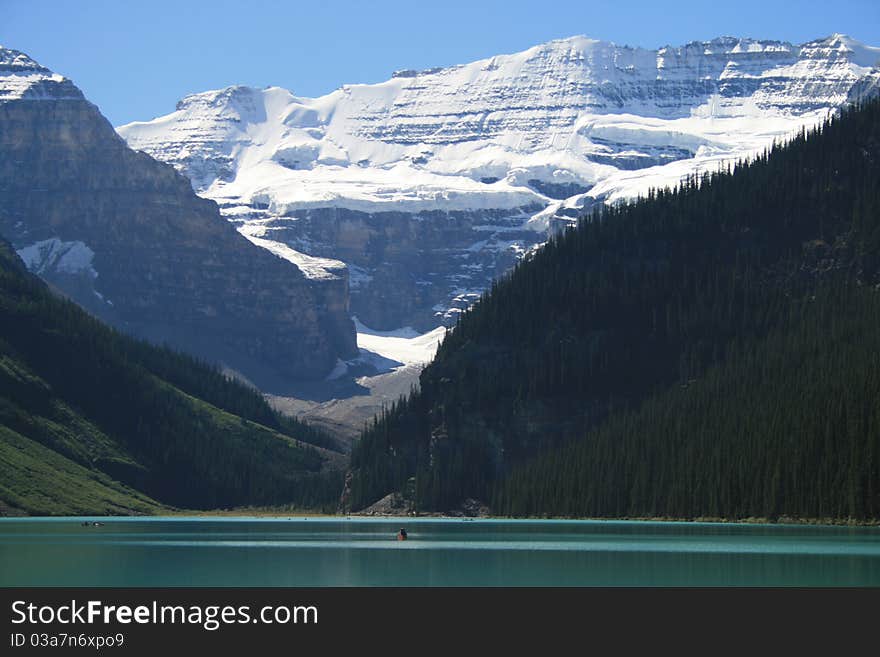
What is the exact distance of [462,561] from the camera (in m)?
144

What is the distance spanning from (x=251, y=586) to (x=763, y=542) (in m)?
70.4

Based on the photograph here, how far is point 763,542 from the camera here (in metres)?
168

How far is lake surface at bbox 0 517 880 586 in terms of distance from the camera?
119 m

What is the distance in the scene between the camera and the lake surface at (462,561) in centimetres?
11875
